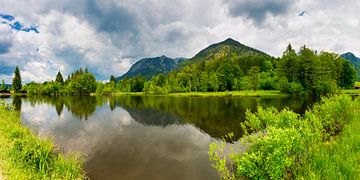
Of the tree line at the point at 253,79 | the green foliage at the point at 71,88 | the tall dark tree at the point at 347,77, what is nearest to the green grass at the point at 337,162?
the tree line at the point at 253,79

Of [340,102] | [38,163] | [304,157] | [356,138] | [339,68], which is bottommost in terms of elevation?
[38,163]

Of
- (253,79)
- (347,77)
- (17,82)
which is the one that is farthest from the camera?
(17,82)

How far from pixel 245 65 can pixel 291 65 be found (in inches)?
1779

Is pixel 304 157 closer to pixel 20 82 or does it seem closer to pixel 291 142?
pixel 291 142

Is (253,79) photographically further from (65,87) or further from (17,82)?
(17,82)

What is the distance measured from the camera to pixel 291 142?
21.7 feet

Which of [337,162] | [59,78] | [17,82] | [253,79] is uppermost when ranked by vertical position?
[59,78]

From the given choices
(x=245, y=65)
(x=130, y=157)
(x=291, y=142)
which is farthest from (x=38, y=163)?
(x=245, y=65)

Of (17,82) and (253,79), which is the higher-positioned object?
(17,82)

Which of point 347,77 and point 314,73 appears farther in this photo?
point 347,77

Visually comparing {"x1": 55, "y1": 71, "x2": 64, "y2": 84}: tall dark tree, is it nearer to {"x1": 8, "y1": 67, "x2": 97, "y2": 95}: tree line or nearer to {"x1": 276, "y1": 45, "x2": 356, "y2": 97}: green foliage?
{"x1": 8, "y1": 67, "x2": 97, "y2": 95}: tree line

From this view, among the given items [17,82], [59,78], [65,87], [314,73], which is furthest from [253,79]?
[17,82]

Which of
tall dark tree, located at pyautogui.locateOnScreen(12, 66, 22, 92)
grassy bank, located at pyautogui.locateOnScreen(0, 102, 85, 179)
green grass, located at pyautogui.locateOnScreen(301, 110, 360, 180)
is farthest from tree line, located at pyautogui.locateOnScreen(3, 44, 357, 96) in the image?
grassy bank, located at pyautogui.locateOnScreen(0, 102, 85, 179)

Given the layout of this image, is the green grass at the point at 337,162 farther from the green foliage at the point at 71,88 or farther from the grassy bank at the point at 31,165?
the green foliage at the point at 71,88
